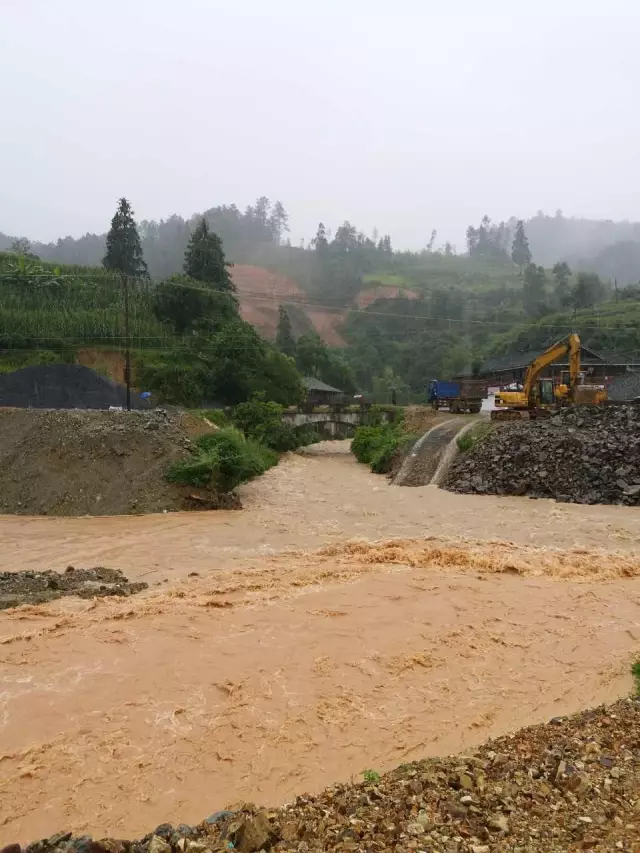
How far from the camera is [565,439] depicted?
2362 centimetres

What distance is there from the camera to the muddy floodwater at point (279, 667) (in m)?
5.20

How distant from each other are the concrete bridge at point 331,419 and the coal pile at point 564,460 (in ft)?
46.5

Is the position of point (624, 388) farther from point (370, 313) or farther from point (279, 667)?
point (370, 313)

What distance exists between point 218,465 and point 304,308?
3474 inches

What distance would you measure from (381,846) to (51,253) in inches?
6052

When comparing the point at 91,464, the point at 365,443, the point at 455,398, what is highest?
the point at 455,398

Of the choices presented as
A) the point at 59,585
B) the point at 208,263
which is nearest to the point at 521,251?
the point at 208,263

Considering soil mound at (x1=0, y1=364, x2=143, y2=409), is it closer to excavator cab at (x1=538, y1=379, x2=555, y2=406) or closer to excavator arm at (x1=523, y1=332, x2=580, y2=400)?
excavator arm at (x1=523, y1=332, x2=580, y2=400)

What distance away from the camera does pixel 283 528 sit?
17859mm

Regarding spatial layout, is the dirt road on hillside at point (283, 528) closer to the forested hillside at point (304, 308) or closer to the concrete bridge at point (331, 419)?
the concrete bridge at point (331, 419)

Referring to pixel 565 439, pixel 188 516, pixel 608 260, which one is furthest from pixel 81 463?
pixel 608 260

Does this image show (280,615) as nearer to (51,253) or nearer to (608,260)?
(51,253)

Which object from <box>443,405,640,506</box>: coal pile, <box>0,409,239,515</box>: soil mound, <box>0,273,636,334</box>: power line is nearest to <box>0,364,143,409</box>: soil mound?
<box>0,409,239,515</box>: soil mound

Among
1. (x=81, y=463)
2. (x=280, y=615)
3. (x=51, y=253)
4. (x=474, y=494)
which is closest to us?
(x=280, y=615)
